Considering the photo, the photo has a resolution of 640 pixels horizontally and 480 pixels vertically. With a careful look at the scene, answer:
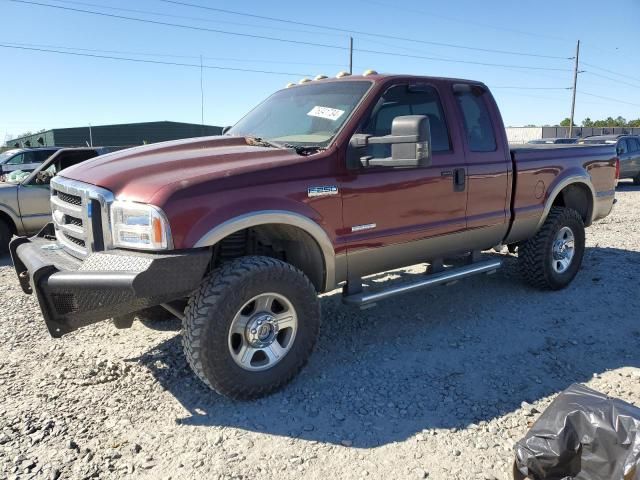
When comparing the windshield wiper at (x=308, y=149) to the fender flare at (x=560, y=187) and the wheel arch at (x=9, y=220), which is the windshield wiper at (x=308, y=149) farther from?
the wheel arch at (x=9, y=220)

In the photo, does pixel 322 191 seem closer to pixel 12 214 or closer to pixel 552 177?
pixel 552 177

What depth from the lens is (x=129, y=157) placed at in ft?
→ 12.0

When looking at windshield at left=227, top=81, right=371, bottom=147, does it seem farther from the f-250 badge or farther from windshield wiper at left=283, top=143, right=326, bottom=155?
the f-250 badge

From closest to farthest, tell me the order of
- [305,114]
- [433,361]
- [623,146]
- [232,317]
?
[232,317], [433,361], [305,114], [623,146]

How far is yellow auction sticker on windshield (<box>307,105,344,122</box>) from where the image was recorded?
3.86 m

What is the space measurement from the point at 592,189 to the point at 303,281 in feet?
13.2

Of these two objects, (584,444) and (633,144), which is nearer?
(584,444)

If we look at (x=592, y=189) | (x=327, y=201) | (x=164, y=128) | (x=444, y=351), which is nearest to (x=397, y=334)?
(x=444, y=351)

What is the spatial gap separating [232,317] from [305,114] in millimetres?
1777

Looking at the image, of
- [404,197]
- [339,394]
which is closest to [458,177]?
[404,197]

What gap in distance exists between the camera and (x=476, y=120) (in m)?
4.71

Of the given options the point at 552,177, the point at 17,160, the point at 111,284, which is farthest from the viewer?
the point at 17,160

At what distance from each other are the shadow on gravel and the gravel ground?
0.01 meters

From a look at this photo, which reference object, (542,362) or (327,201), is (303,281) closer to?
(327,201)
